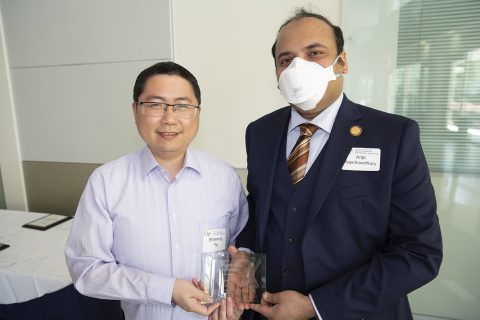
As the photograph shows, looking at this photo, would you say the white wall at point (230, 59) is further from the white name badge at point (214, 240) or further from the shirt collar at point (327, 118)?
the white name badge at point (214, 240)

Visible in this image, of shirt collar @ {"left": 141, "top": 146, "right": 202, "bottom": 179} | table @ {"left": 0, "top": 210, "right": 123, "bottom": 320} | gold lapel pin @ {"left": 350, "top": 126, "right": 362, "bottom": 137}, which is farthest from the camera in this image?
table @ {"left": 0, "top": 210, "right": 123, "bottom": 320}

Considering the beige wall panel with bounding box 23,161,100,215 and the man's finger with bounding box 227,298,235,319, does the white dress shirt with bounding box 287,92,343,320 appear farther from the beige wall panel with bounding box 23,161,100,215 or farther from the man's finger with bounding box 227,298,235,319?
the beige wall panel with bounding box 23,161,100,215

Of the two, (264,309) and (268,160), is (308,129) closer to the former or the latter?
(268,160)

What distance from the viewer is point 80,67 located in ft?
9.59

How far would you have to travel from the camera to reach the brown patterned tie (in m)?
1.13

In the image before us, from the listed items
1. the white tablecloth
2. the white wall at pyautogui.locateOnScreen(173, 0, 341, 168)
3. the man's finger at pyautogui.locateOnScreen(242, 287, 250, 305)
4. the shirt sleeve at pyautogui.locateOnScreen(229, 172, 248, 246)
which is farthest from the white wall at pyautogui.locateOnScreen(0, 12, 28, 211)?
the man's finger at pyautogui.locateOnScreen(242, 287, 250, 305)

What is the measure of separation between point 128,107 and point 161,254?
209cm

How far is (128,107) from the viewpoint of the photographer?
2.87 meters

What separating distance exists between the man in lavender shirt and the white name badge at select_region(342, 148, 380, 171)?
1.92 feet

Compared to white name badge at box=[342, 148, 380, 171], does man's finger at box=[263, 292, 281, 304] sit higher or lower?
lower

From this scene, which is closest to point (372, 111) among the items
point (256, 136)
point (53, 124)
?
point (256, 136)

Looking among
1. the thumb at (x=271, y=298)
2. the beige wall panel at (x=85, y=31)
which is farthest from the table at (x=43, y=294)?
the beige wall panel at (x=85, y=31)

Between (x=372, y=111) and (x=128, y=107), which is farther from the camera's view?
(x=128, y=107)

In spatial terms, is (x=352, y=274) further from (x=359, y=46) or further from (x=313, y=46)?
(x=359, y=46)
